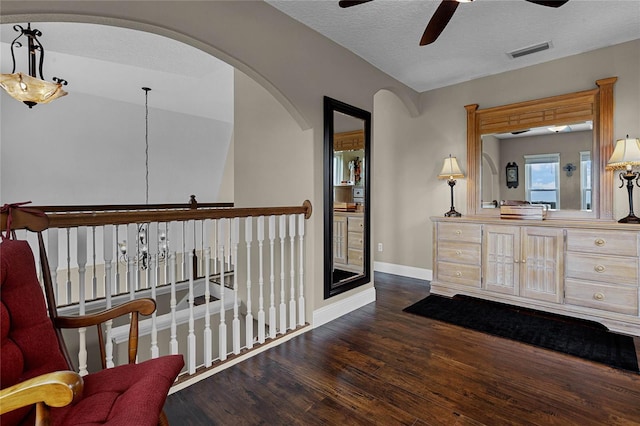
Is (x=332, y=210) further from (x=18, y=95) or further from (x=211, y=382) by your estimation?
(x=18, y=95)

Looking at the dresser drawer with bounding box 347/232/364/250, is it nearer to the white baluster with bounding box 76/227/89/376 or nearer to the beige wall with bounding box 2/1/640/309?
the beige wall with bounding box 2/1/640/309

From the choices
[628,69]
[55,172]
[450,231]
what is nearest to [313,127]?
[450,231]

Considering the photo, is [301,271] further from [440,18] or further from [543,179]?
[543,179]

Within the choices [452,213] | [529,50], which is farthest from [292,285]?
[529,50]

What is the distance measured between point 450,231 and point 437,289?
711 millimetres

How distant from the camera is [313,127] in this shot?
9.36 feet

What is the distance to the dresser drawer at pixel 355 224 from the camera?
343cm

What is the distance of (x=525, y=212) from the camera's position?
347 centimetres

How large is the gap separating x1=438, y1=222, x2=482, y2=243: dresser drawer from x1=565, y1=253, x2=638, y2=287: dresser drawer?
32.2 inches

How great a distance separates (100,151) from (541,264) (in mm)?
5724

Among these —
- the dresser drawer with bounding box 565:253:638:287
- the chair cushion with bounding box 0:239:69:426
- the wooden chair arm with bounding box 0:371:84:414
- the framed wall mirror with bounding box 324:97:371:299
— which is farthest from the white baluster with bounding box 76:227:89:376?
the dresser drawer with bounding box 565:253:638:287

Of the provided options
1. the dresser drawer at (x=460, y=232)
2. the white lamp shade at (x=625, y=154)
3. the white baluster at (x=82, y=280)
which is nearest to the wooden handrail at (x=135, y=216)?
the white baluster at (x=82, y=280)

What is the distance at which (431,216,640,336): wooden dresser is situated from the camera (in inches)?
109

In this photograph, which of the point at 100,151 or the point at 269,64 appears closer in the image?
the point at 269,64
